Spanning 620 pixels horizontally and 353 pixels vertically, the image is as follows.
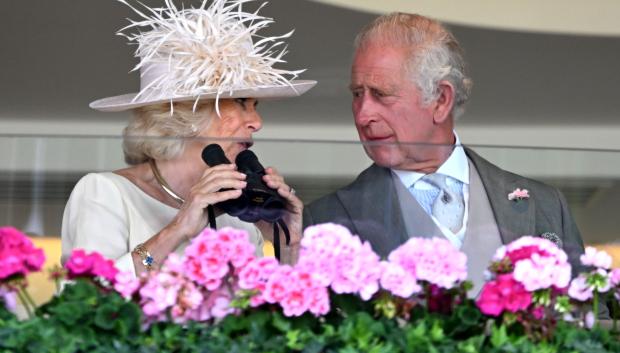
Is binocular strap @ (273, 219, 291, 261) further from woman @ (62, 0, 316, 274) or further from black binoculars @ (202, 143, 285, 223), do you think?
woman @ (62, 0, 316, 274)

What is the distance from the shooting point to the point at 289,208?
2750 millimetres

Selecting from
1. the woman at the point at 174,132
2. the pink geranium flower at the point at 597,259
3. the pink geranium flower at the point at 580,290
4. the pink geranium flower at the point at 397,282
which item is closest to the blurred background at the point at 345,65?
the woman at the point at 174,132

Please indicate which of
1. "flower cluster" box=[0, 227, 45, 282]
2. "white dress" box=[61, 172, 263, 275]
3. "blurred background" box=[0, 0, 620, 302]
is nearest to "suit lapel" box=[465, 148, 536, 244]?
"white dress" box=[61, 172, 263, 275]

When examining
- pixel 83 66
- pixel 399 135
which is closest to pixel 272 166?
pixel 399 135

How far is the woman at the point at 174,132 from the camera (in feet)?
9.73

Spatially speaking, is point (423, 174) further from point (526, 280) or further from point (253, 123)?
point (526, 280)

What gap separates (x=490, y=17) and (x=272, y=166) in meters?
5.02

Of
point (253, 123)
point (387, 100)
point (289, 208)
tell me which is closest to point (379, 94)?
point (387, 100)

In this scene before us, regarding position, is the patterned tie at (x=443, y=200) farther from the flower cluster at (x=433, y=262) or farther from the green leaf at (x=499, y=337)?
the green leaf at (x=499, y=337)

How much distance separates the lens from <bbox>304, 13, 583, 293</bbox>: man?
105 inches

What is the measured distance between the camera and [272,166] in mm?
2725

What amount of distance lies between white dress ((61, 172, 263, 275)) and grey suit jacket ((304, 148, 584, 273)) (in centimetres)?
25

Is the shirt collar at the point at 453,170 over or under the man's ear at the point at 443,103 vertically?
under

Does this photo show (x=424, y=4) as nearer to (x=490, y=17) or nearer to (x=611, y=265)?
(x=490, y=17)
